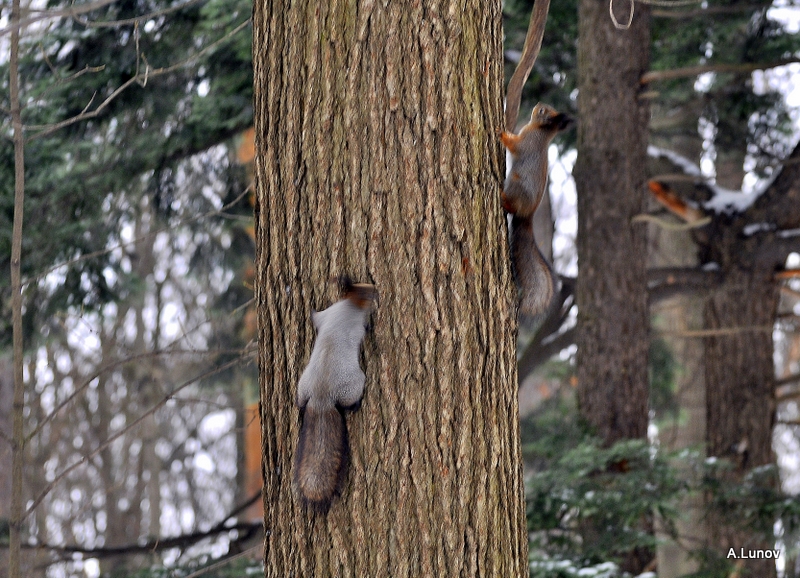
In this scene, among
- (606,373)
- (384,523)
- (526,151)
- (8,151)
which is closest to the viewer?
(384,523)

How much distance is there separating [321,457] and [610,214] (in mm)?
4550

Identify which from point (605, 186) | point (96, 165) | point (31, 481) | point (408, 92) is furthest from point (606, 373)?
point (31, 481)

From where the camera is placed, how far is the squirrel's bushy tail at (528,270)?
238cm

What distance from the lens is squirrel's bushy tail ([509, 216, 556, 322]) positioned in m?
2.38

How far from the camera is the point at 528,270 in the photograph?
2400 mm

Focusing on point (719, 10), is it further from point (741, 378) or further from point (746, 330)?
point (741, 378)

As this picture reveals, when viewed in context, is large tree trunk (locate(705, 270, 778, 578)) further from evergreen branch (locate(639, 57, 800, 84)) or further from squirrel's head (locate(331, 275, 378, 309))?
squirrel's head (locate(331, 275, 378, 309))

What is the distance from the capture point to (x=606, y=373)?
599cm

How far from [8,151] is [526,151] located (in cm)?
329

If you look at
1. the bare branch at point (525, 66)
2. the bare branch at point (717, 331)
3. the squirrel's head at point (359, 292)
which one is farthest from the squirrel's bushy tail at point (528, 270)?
the bare branch at point (717, 331)

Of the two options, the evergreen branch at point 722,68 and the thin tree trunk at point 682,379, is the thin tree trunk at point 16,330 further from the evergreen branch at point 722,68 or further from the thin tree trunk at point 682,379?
the thin tree trunk at point 682,379

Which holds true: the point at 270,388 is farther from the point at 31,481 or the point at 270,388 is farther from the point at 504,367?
the point at 31,481

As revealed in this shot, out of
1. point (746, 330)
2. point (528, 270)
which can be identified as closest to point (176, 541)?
point (528, 270)

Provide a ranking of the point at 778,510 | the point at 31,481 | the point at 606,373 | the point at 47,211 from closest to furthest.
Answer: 1. the point at 778,510
2. the point at 47,211
3. the point at 606,373
4. the point at 31,481
